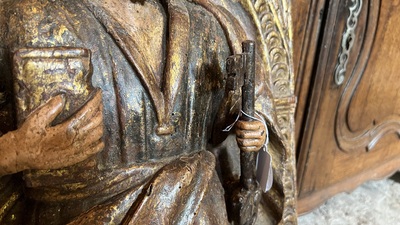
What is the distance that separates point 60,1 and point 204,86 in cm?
28

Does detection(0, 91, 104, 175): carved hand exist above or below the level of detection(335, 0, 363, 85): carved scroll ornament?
below

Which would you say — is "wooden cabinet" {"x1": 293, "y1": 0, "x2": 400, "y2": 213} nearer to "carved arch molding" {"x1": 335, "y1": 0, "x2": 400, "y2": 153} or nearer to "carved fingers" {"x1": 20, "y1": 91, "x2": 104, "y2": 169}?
"carved arch molding" {"x1": 335, "y1": 0, "x2": 400, "y2": 153}

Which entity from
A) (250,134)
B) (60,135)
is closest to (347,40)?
(250,134)

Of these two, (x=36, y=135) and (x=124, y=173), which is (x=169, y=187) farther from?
(x=36, y=135)

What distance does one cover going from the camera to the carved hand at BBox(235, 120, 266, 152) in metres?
0.79

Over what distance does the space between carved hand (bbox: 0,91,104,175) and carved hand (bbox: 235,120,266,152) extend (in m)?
0.24

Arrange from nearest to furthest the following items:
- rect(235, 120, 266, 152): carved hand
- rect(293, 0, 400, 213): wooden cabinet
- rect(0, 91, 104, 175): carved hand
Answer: rect(0, 91, 104, 175): carved hand
rect(235, 120, 266, 152): carved hand
rect(293, 0, 400, 213): wooden cabinet

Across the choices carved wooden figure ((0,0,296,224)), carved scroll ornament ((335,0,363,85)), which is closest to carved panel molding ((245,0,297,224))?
carved wooden figure ((0,0,296,224))

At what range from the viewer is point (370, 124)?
63.4 inches

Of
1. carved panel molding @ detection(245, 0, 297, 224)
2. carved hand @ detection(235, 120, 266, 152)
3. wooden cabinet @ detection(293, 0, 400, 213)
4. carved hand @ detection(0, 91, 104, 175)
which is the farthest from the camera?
wooden cabinet @ detection(293, 0, 400, 213)

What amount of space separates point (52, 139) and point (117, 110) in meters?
0.13

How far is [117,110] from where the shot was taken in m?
0.75

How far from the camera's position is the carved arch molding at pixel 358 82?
51.4 inches

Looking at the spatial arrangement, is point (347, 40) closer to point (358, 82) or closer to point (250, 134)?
point (358, 82)
